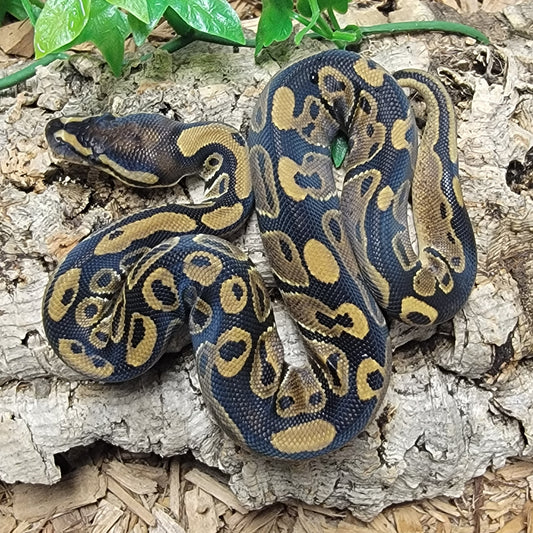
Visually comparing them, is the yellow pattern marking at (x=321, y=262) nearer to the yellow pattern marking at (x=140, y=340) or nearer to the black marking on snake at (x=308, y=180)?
the black marking on snake at (x=308, y=180)

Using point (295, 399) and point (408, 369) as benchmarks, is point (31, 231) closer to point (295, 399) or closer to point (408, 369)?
point (295, 399)

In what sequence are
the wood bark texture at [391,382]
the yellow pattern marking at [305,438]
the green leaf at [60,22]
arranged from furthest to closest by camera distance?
the wood bark texture at [391,382] → the yellow pattern marking at [305,438] → the green leaf at [60,22]

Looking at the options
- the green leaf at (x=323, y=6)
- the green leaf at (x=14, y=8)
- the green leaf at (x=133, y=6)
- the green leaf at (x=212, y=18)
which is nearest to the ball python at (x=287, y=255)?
the green leaf at (x=323, y=6)

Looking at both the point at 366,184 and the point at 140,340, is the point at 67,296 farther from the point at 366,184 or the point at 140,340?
the point at 366,184

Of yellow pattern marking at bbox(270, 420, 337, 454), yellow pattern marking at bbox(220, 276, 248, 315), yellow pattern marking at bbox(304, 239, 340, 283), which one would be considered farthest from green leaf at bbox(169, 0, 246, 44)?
yellow pattern marking at bbox(270, 420, 337, 454)

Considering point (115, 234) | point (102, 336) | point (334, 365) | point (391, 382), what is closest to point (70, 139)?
point (115, 234)

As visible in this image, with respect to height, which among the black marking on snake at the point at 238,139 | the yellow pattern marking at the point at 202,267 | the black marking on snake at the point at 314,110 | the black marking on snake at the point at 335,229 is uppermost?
the black marking on snake at the point at 314,110
